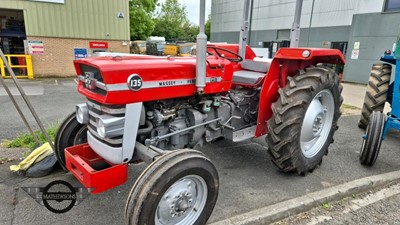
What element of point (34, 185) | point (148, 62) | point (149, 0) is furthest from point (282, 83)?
point (149, 0)

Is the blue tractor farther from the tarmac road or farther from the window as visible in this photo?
the window

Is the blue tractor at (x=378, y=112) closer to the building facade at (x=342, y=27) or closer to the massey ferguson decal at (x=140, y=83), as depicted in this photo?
the massey ferguson decal at (x=140, y=83)

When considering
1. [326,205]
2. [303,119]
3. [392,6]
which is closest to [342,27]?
[392,6]

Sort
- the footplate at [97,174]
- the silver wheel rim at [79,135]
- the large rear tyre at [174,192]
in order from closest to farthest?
1. the large rear tyre at [174,192]
2. the footplate at [97,174]
3. the silver wheel rim at [79,135]

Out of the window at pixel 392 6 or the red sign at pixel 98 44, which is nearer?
the window at pixel 392 6

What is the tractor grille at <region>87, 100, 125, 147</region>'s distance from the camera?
2313 mm

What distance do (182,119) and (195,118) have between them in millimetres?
133

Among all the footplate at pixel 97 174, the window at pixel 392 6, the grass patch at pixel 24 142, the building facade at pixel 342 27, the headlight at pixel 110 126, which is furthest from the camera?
the building facade at pixel 342 27

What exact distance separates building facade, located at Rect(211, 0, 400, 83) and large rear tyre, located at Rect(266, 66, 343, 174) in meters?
10.6

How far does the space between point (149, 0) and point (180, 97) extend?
1066 inches

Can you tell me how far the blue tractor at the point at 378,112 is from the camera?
3.60 metres

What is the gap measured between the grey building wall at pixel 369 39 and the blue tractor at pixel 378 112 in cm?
831

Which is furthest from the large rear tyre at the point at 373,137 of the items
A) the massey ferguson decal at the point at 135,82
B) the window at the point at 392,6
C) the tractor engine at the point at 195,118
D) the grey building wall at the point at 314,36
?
the grey building wall at the point at 314,36

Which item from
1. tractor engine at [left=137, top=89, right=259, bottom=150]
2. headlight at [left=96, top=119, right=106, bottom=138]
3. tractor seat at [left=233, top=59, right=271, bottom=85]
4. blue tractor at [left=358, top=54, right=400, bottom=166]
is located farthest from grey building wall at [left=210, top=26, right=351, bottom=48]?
headlight at [left=96, top=119, right=106, bottom=138]
